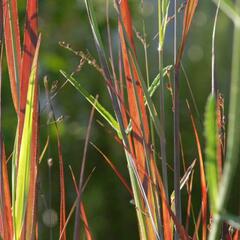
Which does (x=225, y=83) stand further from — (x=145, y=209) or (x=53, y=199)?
(x=145, y=209)

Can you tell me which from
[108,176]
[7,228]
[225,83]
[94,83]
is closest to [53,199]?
[108,176]

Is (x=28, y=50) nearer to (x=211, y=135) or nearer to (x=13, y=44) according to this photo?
(x=13, y=44)

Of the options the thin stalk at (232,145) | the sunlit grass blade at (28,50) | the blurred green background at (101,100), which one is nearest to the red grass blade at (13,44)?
the sunlit grass blade at (28,50)

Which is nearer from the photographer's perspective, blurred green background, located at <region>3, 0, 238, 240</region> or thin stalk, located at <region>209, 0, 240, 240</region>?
thin stalk, located at <region>209, 0, 240, 240</region>

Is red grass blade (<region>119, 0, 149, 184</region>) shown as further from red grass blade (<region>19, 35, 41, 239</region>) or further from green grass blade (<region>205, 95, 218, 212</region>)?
green grass blade (<region>205, 95, 218, 212</region>)

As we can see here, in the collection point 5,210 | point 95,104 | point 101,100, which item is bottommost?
point 101,100

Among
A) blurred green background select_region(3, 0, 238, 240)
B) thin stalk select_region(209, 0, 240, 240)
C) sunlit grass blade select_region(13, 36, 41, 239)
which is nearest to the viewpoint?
thin stalk select_region(209, 0, 240, 240)

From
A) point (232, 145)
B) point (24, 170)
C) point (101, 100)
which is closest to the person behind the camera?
point (232, 145)

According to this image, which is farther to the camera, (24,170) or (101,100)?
(101,100)

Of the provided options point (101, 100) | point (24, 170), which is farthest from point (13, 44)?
point (101, 100)

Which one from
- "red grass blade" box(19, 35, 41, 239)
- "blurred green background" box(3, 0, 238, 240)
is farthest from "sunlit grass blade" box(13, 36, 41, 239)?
"blurred green background" box(3, 0, 238, 240)

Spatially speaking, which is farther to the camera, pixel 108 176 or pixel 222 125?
pixel 108 176
